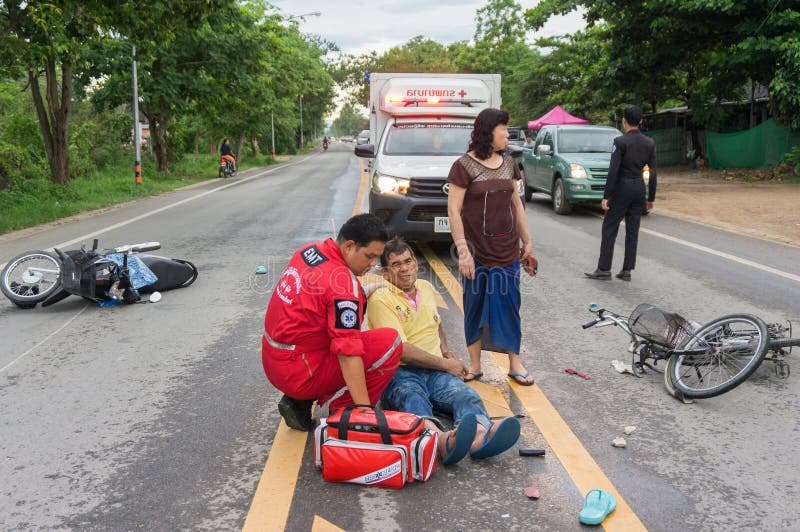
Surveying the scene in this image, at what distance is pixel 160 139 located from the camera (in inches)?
1174

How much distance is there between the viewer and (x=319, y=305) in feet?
12.2

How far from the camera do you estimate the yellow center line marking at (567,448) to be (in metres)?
3.23

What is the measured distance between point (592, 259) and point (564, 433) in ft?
20.4

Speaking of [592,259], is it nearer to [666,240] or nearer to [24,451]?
[666,240]

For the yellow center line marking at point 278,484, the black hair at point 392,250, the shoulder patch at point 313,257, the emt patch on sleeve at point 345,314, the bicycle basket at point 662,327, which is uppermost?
the shoulder patch at point 313,257

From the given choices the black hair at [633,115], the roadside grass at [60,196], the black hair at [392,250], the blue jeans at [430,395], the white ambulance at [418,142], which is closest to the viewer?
the blue jeans at [430,395]

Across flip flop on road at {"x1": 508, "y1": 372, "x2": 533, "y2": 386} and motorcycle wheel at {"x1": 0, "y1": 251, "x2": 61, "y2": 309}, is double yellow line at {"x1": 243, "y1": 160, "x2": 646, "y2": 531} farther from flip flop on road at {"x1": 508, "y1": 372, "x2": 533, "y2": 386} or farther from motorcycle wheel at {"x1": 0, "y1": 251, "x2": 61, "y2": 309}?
motorcycle wheel at {"x1": 0, "y1": 251, "x2": 61, "y2": 309}

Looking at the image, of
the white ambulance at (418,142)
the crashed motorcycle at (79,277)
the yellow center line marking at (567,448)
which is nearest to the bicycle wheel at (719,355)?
the yellow center line marking at (567,448)

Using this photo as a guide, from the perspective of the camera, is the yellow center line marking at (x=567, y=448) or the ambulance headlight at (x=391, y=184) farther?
the ambulance headlight at (x=391, y=184)

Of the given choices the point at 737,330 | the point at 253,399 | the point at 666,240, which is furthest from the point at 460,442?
the point at 666,240

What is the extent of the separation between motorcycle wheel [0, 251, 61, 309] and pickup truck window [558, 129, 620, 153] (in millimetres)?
11083

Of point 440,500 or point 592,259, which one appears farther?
point 592,259

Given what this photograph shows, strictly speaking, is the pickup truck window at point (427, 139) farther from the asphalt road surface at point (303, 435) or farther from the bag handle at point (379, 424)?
the bag handle at point (379, 424)

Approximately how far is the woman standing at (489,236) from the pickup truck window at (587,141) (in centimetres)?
1132
